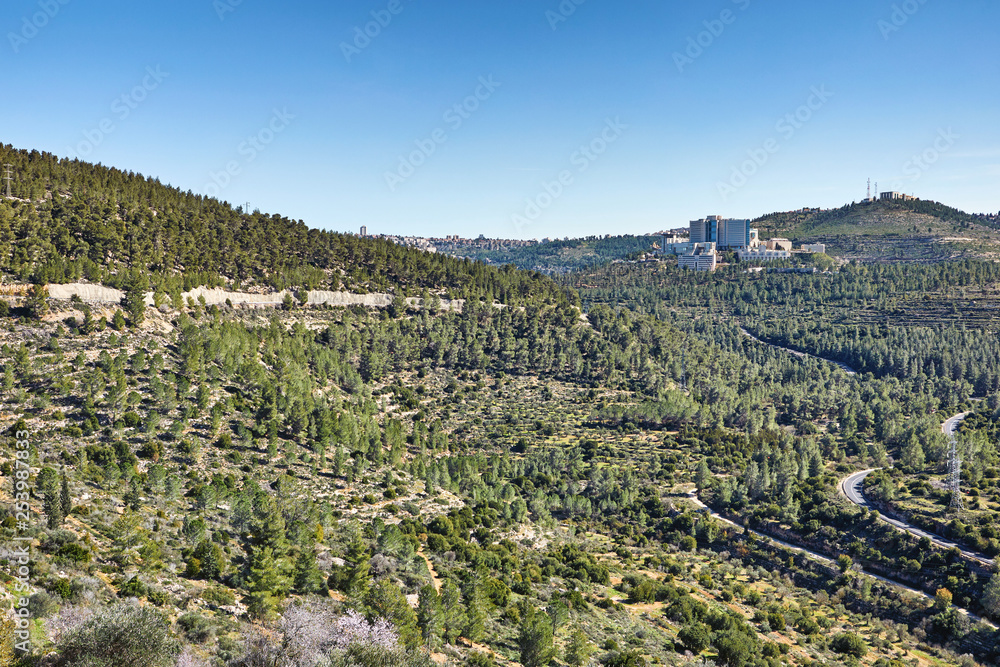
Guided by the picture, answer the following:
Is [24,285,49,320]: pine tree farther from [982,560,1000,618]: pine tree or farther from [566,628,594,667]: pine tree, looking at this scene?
[982,560,1000,618]: pine tree

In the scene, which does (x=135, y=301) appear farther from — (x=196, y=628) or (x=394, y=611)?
(x=394, y=611)

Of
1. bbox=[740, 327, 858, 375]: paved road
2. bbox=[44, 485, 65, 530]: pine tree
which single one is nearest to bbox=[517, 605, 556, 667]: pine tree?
bbox=[44, 485, 65, 530]: pine tree

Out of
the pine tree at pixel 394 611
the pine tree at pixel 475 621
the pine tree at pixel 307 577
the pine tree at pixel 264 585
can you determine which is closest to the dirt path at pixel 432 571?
the pine tree at pixel 475 621

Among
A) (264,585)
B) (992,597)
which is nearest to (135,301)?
(264,585)

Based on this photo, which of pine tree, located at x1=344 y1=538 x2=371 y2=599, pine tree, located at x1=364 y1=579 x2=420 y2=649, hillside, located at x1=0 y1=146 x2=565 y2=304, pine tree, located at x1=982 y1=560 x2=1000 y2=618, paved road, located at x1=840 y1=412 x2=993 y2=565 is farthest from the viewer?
hillside, located at x1=0 y1=146 x2=565 y2=304

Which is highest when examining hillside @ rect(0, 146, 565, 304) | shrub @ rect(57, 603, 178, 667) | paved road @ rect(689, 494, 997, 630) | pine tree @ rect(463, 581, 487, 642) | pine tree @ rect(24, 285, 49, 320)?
hillside @ rect(0, 146, 565, 304)

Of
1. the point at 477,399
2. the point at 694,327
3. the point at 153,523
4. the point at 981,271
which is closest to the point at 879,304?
the point at 981,271

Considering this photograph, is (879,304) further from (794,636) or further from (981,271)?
(794,636)
